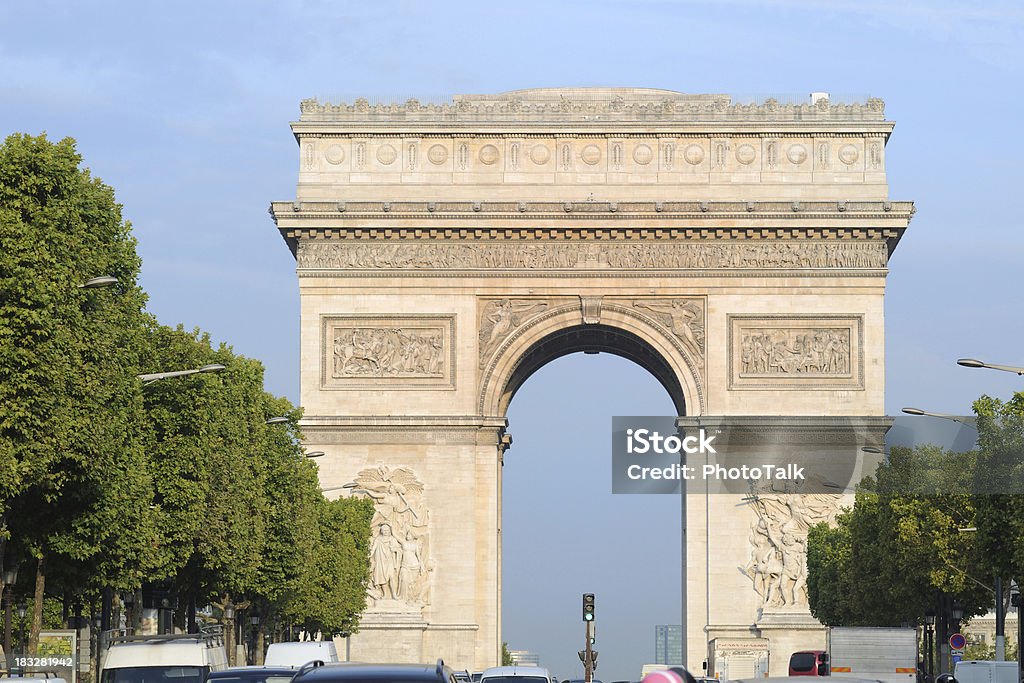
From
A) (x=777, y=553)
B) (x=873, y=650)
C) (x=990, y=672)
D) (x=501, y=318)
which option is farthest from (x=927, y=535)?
(x=501, y=318)

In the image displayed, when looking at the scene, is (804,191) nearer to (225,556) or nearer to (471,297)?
(471,297)

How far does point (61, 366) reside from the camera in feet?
131

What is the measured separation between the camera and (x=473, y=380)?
78.2 meters

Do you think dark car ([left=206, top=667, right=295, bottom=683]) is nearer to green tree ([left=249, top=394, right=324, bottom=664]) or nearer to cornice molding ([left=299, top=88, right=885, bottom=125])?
green tree ([left=249, top=394, right=324, bottom=664])

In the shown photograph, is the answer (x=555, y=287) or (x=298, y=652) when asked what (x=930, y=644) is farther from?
(x=298, y=652)

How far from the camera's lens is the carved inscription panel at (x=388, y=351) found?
78.1 m

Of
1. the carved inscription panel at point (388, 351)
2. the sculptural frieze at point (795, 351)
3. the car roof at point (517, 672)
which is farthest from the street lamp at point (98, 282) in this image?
the sculptural frieze at point (795, 351)

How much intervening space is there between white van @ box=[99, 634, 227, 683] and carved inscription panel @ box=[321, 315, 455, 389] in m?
38.2

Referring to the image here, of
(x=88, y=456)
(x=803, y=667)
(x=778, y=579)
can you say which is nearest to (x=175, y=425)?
(x=88, y=456)

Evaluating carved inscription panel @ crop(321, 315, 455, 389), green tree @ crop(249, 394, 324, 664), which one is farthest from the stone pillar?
green tree @ crop(249, 394, 324, 664)

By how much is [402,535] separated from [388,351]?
21.9 feet

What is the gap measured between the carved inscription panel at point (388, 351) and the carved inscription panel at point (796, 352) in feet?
34.6

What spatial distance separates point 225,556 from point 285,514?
8286 mm

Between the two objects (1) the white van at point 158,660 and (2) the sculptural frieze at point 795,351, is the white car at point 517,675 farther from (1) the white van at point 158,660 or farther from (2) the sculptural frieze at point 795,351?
(2) the sculptural frieze at point 795,351
